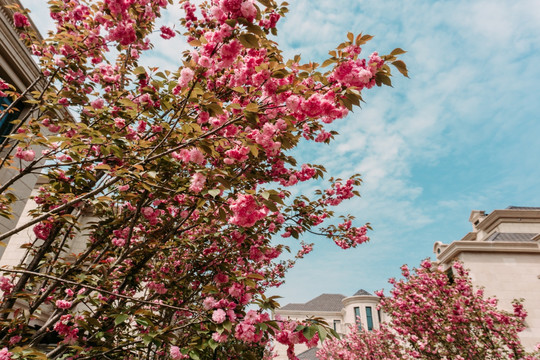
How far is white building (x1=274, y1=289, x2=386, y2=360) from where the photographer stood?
41.8 meters

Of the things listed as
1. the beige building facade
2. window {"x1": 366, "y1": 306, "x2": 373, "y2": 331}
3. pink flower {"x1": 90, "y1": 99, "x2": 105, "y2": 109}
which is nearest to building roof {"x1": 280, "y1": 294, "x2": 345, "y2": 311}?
window {"x1": 366, "y1": 306, "x2": 373, "y2": 331}

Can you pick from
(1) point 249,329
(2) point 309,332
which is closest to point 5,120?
(1) point 249,329

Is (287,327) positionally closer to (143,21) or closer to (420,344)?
(143,21)

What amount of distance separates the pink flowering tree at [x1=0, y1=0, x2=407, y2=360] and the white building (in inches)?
1476

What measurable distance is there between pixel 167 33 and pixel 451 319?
453 inches

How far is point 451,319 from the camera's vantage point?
9.47 meters

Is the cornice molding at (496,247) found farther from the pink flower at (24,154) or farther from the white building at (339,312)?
the white building at (339,312)

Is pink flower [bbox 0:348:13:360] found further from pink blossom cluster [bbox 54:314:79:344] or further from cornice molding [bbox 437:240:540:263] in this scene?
cornice molding [bbox 437:240:540:263]

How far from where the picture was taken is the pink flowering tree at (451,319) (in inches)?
363

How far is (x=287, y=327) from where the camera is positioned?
2629mm

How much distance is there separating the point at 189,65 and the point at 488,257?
2023 cm

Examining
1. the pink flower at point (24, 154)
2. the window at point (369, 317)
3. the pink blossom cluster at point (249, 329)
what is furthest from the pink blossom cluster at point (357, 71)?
the window at point (369, 317)

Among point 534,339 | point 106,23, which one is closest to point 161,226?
point 106,23

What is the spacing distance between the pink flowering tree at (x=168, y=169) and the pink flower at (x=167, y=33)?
0.02 metres
